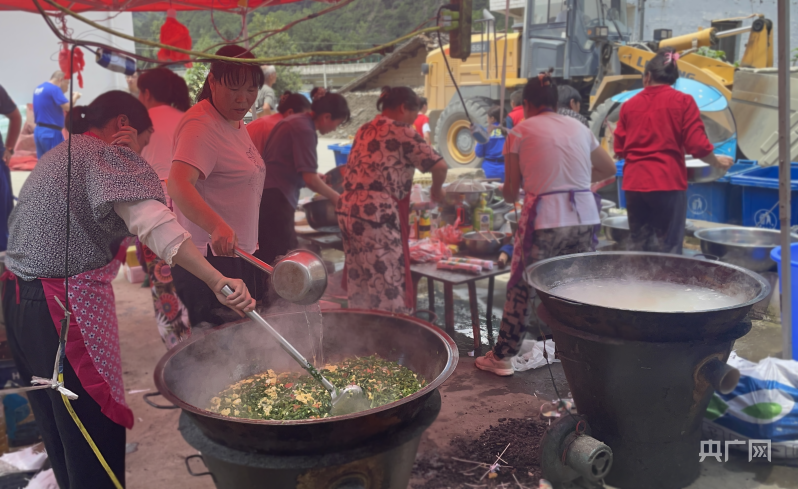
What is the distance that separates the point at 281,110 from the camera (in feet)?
13.8

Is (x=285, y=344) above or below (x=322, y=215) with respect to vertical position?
below

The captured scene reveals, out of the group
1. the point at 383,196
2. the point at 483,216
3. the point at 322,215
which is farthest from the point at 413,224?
the point at 383,196

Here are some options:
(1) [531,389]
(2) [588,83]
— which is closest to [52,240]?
(1) [531,389]

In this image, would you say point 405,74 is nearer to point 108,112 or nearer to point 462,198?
point 462,198

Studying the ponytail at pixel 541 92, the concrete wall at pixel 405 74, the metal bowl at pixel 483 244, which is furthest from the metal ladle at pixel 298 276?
the concrete wall at pixel 405 74

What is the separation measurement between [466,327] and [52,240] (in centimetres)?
328

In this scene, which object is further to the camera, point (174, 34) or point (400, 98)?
point (174, 34)

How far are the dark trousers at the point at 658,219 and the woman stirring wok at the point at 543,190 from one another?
0.93 m

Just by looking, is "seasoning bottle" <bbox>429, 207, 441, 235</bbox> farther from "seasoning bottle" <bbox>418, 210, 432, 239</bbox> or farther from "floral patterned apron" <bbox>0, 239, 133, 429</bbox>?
"floral patterned apron" <bbox>0, 239, 133, 429</bbox>

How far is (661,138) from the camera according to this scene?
4102 mm

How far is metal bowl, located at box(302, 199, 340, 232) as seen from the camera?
4828 mm

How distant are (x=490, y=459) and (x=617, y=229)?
2.98m

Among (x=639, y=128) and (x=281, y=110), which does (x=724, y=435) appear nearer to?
(x=639, y=128)

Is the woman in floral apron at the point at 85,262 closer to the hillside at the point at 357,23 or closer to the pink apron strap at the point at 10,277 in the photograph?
the pink apron strap at the point at 10,277
